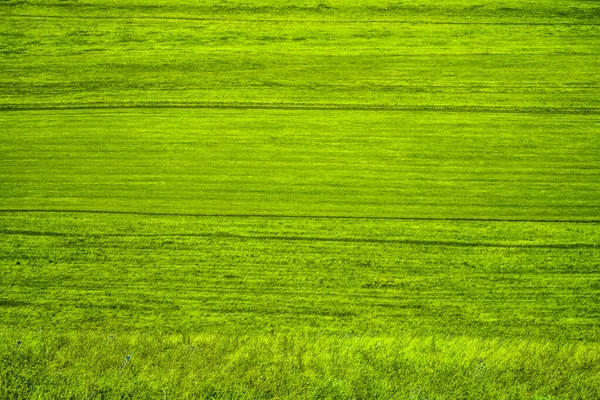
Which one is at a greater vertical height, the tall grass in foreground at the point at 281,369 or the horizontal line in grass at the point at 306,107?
the horizontal line in grass at the point at 306,107

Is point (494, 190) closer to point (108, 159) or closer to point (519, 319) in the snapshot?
point (519, 319)

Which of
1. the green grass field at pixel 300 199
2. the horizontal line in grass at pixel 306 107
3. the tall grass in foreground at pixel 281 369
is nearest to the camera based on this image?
the tall grass in foreground at pixel 281 369

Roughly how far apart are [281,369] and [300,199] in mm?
2971

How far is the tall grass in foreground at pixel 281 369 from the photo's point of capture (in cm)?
397

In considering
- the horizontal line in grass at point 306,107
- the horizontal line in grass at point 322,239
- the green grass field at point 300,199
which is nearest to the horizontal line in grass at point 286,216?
the green grass field at point 300,199

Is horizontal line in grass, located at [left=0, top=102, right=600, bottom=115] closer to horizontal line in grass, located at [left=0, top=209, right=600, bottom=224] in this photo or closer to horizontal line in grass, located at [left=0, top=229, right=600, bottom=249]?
horizontal line in grass, located at [left=0, top=209, right=600, bottom=224]

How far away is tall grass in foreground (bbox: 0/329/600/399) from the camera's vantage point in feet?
13.0

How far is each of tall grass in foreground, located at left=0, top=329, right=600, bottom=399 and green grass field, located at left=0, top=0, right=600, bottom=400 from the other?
2cm

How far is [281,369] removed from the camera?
4.29 m

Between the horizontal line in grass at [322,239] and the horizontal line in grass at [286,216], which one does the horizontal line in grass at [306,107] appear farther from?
the horizontal line in grass at [322,239]

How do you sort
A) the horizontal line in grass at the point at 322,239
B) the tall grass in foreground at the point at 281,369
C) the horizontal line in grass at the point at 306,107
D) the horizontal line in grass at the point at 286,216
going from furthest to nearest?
1. the horizontal line in grass at the point at 306,107
2. the horizontal line in grass at the point at 286,216
3. the horizontal line in grass at the point at 322,239
4. the tall grass in foreground at the point at 281,369

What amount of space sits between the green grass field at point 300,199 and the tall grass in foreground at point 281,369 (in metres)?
0.02

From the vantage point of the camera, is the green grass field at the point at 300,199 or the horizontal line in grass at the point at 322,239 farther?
the horizontal line in grass at the point at 322,239

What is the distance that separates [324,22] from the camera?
10172 millimetres
